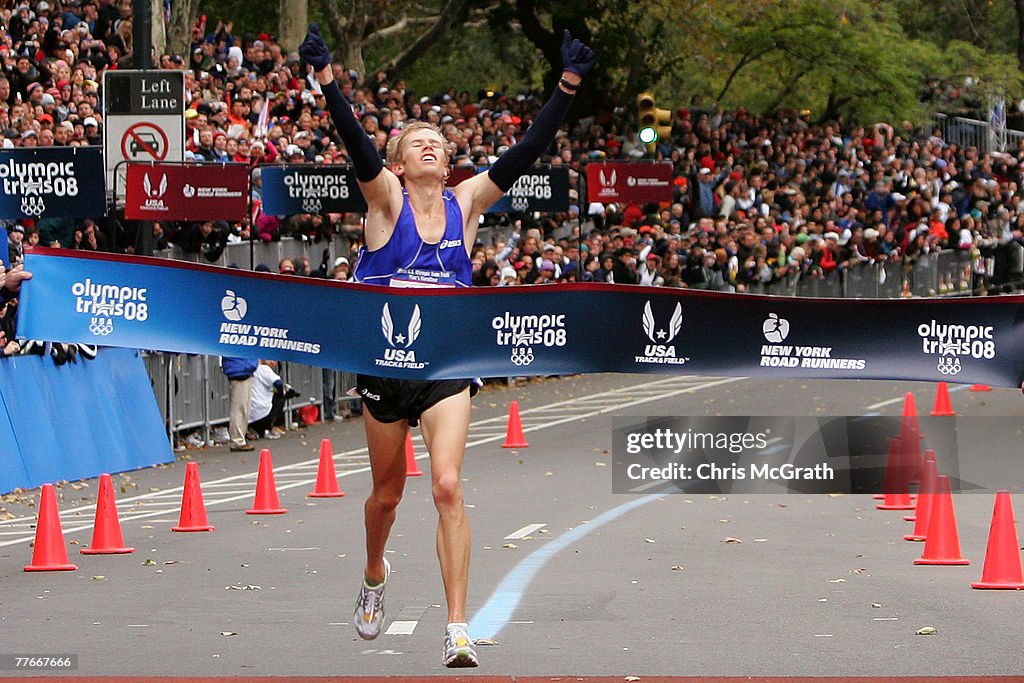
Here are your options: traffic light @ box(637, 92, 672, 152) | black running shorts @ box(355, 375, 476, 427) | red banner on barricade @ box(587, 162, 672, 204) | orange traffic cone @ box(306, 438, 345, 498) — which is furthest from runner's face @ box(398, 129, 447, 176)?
traffic light @ box(637, 92, 672, 152)

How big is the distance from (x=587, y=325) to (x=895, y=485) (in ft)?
27.6

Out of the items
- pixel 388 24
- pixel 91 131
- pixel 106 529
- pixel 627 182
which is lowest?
pixel 106 529

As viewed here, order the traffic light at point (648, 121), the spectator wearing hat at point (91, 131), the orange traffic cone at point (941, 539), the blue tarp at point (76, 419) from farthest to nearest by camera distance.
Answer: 1. the traffic light at point (648, 121)
2. the spectator wearing hat at point (91, 131)
3. the blue tarp at point (76, 419)
4. the orange traffic cone at point (941, 539)

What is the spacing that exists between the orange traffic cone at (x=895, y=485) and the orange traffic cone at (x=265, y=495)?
492 centimetres

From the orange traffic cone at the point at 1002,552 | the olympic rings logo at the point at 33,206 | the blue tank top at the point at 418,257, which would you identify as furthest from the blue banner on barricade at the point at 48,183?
the blue tank top at the point at 418,257

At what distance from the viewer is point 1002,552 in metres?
11.4

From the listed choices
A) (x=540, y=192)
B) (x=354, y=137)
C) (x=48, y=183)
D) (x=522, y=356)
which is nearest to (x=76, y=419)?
(x=48, y=183)

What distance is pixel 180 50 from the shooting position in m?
31.9

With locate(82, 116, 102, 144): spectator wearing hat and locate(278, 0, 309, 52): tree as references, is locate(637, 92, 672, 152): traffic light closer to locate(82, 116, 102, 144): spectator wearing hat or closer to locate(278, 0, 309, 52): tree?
locate(278, 0, 309, 52): tree

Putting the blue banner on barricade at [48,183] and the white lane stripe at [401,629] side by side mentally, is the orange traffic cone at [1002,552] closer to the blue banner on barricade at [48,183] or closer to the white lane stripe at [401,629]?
the white lane stripe at [401,629]

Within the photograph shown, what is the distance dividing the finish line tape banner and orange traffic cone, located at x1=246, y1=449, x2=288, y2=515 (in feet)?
24.4

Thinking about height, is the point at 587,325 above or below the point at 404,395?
above

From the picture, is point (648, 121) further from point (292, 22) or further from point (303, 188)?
point (303, 188)

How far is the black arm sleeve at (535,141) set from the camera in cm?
830
